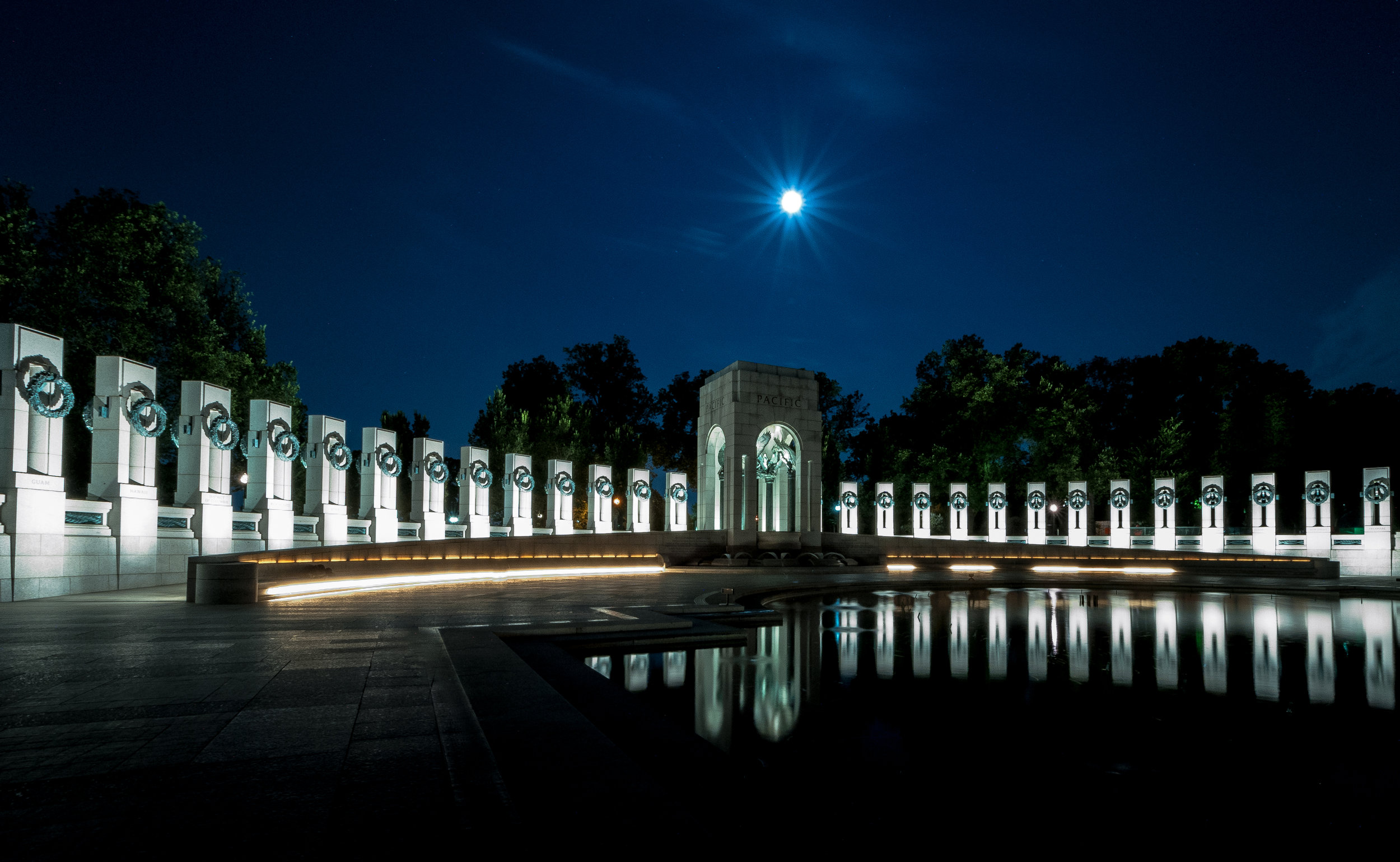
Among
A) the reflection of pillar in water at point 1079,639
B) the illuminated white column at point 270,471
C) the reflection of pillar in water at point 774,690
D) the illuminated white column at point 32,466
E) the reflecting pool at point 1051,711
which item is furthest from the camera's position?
the illuminated white column at point 270,471

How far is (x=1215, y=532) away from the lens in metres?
36.5

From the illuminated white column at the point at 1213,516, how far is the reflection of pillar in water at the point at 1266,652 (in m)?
21.0

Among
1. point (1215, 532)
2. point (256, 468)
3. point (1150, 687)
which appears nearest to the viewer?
point (1150, 687)

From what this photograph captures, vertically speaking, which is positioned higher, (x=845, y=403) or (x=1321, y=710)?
(x=845, y=403)

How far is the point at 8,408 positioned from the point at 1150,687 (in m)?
20.1

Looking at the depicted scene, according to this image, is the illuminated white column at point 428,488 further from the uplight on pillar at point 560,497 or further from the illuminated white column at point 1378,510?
the illuminated white column at point 1378,510

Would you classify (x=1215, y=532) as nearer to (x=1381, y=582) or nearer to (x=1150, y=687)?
(x=1381, y=582)

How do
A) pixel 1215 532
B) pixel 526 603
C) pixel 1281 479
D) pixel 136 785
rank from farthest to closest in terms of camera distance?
pixel 1281 479 < pixel 1215 532 < pixel 526 603 < pixel 136 785

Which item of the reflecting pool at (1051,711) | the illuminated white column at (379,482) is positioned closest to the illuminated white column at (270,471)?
the illuminated white column at (379,482)

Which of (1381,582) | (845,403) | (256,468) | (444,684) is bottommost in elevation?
(1381,582)

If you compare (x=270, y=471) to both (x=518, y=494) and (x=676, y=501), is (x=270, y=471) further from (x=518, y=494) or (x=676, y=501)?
(x=676, y=501)

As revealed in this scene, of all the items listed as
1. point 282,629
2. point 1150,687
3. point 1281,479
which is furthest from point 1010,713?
point 1281,479

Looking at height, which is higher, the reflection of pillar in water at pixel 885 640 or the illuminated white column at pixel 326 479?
the illuminated white column at pixel 326 479

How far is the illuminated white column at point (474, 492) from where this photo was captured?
29.5 metres
